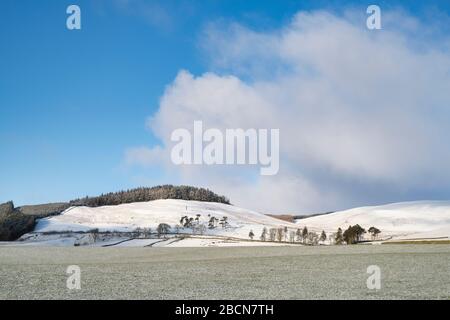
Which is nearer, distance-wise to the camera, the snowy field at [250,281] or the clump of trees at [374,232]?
the snowy field at [250,281]

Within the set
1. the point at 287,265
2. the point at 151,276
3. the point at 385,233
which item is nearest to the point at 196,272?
the point at 151,276

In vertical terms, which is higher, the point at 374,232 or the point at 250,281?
the point at 250,281

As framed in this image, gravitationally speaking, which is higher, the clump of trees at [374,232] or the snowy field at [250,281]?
the snowy field at [250,281]

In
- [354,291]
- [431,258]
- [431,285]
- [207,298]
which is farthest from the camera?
[431,258]

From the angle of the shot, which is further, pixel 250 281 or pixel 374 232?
pixel 374 232

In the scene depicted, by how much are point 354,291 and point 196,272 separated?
15.5 metres

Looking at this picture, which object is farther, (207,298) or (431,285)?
(431,285)

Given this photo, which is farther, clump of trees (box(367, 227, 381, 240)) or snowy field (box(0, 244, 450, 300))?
clump of trees (box(367, 227, 381, 240))

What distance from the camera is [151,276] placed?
37.1m

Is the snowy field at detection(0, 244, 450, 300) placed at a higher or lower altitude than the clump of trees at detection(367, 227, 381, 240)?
higher
